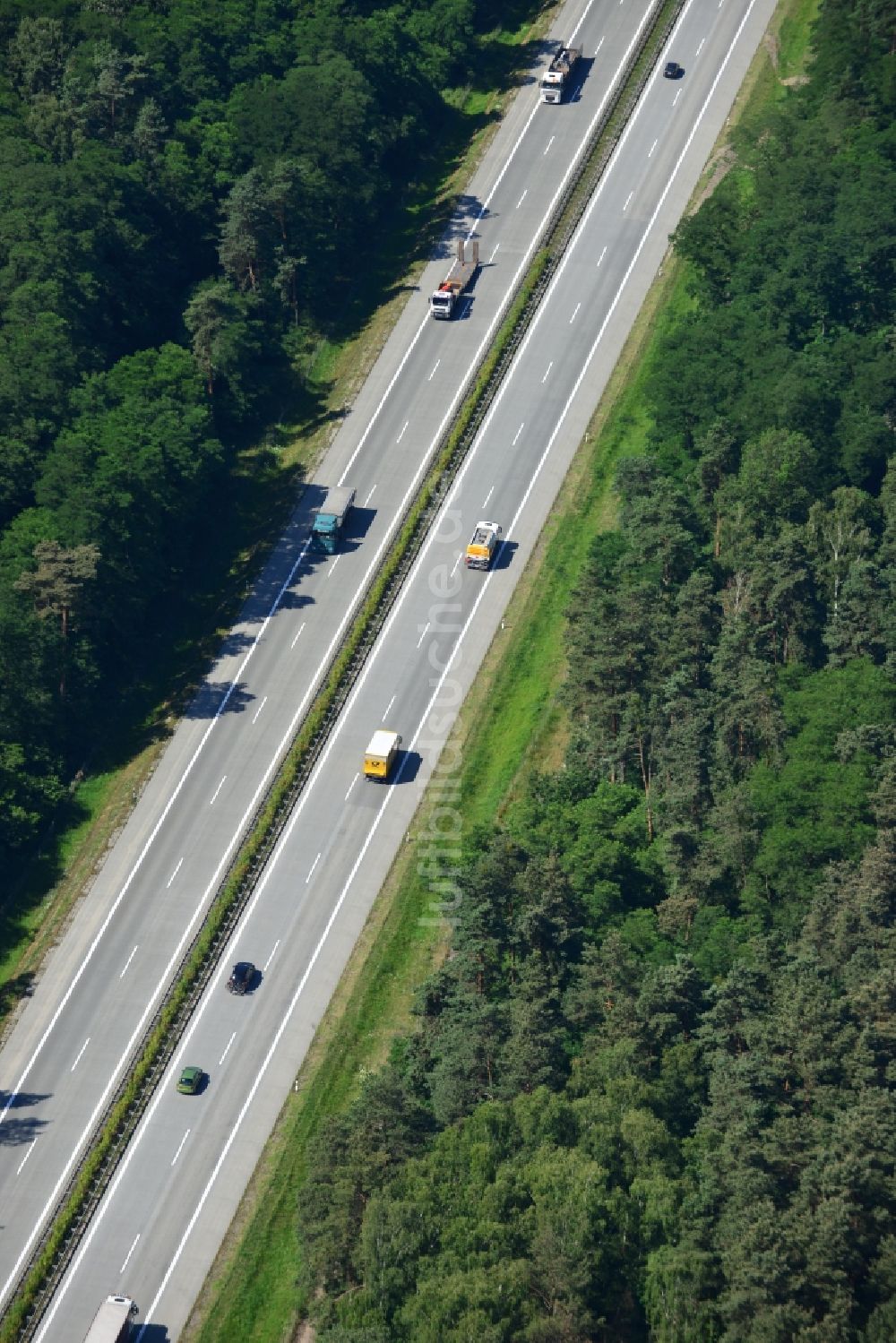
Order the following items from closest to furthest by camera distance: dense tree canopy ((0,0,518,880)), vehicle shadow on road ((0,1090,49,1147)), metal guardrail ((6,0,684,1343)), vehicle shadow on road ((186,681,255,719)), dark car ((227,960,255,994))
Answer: metal guardrail ((6,0,684,1343))
vehicle shadow on road ((0,1090,49,1147))
dark car ((227,960,255,994))
dense tree canopy ((0,0,518,880))
vehicle shadow on road ((186,681,255,719))

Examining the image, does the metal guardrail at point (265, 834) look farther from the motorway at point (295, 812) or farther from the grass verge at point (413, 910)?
the grass verge at point (413, 910)

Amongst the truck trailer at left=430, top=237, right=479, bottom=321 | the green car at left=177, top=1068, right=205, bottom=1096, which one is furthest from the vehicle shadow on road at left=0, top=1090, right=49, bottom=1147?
the truck trailer at left=430, top=237, right=479, bottom=321

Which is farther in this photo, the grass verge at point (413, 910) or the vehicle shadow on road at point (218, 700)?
the vehicle shadow on road at point (218, 700)

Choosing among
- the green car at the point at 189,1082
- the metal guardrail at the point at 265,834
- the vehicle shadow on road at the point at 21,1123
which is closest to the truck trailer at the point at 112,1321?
the metal guardrail at the point at 265,834

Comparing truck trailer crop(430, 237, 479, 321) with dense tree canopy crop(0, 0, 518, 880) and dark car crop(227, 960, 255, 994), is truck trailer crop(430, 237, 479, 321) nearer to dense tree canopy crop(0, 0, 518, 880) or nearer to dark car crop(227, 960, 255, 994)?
dense tree canopy crop(0, 0, 518, 880)

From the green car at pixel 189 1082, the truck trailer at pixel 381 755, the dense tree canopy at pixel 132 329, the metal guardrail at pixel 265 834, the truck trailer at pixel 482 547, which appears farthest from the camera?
the truck trailer at pixel 482 547

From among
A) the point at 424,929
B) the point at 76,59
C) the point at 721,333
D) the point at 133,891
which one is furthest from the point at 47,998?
the point at 76,59

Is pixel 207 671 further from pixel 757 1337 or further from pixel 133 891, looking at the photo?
pixel 757 1337
